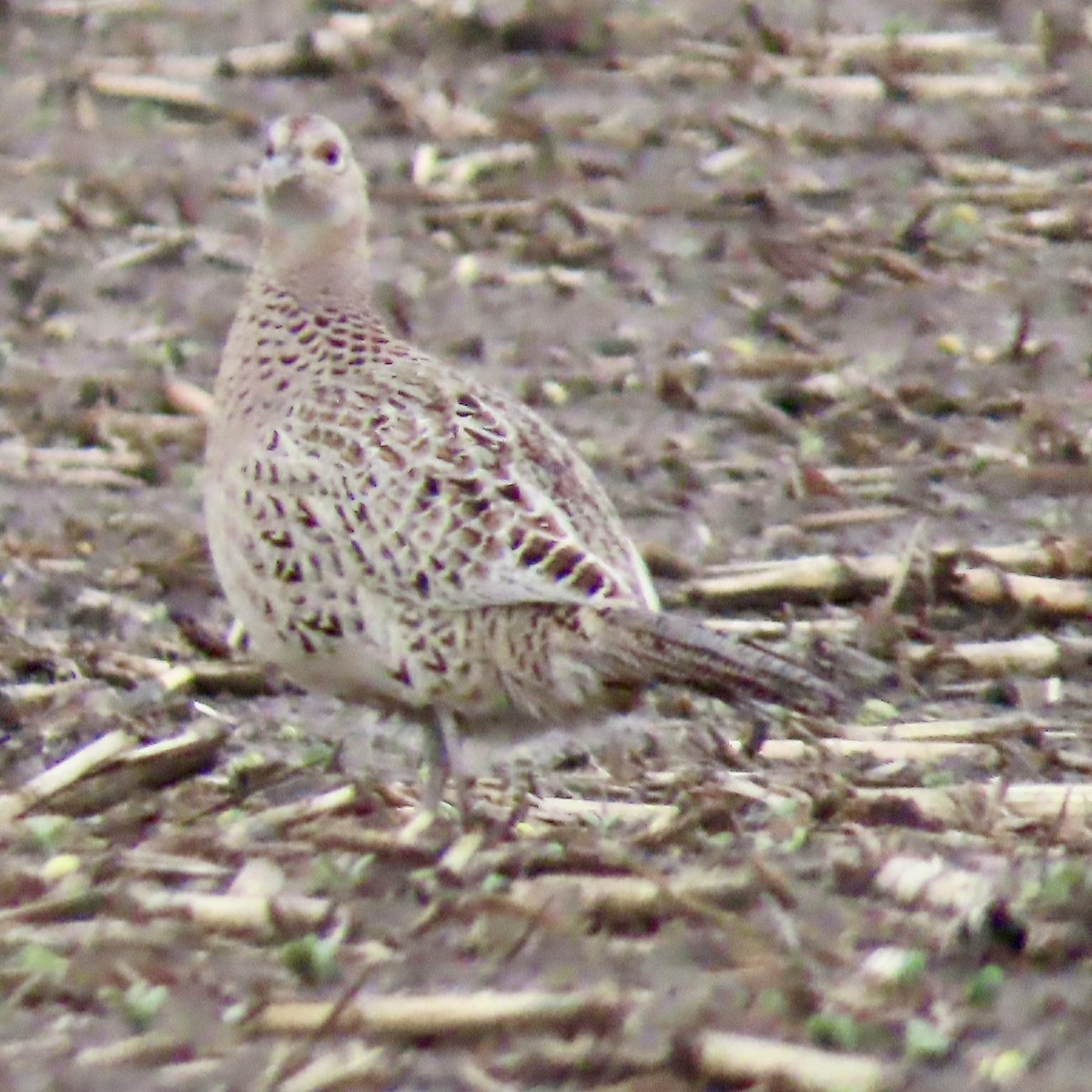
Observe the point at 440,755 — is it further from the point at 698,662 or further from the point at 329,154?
the point at 329,154

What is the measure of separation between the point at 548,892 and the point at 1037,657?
2351mm

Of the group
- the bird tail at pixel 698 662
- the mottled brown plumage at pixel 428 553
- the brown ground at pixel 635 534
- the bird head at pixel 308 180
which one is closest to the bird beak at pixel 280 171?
the bird head at pixel 308 180

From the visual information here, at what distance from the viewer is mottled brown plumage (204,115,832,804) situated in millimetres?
5707

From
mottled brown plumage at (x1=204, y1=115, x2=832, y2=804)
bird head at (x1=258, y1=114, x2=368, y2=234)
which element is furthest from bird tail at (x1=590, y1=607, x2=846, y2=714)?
bird head at (x1=258, y1=114, x2=368, y2=234)

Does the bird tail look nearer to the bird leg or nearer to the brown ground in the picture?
the brown ground

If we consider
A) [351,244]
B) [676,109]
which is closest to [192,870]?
[351,244]

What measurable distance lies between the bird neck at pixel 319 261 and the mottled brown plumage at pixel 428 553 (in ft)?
0.60

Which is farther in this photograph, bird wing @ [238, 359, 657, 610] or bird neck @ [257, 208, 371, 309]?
bird neck @ [257, 208, 371, 309]

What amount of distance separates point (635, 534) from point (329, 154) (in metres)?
1.49

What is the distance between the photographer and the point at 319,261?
6.76 m

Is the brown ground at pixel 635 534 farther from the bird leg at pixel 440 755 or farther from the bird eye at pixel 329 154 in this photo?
the bird eye at pixel 329 154

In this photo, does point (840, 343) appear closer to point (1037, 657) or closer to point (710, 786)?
point (1037, 657)

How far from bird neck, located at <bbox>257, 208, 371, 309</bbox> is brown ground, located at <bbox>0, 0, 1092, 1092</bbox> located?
0.87 m

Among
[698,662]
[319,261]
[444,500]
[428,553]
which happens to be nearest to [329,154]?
[319,261]
